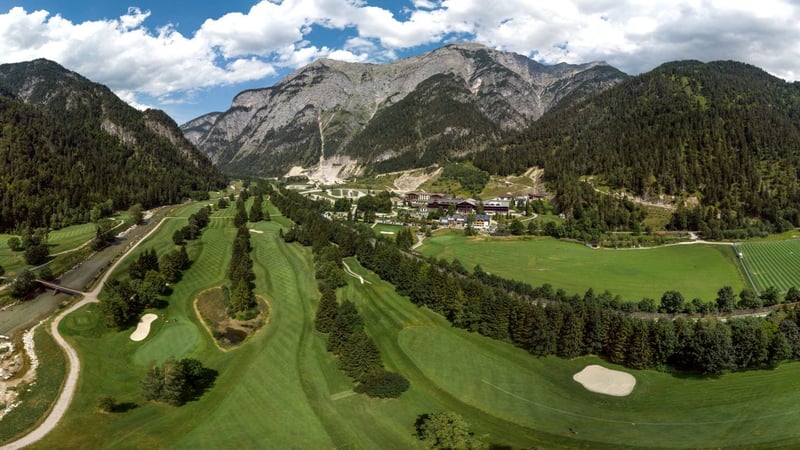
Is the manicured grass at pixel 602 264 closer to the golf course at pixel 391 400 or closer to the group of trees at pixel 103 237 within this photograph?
the golf course at pixel 391 400

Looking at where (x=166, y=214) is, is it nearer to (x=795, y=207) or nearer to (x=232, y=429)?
(x=232, y=429)

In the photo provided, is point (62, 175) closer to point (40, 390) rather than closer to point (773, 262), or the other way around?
point (40, 390)

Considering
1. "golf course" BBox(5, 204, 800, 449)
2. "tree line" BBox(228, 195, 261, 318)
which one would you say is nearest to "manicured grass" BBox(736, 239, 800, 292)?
"golf course" BBox(5, 204, 800, 449)

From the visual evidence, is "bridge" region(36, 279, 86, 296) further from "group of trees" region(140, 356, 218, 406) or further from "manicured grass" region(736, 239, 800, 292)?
"manicured grass" region(736, 239, 800, 292)

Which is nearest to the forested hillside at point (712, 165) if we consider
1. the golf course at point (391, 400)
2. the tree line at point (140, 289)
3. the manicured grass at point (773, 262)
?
the manicured grass at point (773, 262)

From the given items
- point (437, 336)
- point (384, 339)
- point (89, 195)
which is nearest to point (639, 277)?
point (437, 336)
